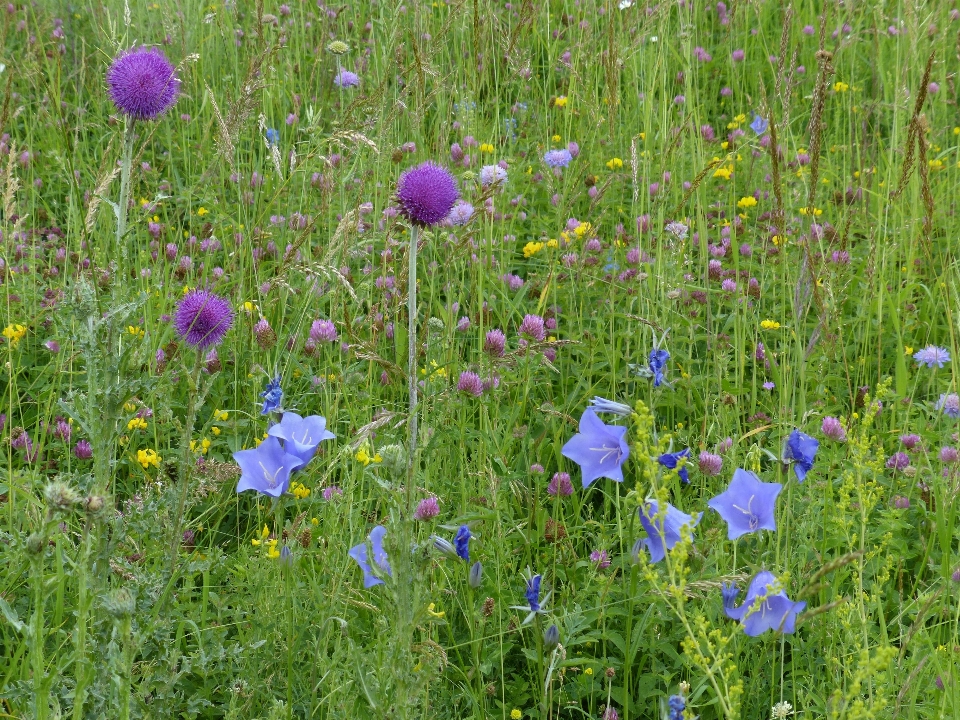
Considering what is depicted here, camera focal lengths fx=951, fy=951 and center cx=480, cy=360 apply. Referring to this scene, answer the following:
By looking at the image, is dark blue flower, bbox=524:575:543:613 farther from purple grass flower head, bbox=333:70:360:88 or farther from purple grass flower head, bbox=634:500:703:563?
purple grass flower head, bbox=333:70:360:88

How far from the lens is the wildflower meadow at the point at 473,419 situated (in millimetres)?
1613

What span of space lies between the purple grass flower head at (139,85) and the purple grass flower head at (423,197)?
838 mm

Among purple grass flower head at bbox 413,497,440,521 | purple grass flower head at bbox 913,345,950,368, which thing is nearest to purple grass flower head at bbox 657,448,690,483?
purple grass flower head at bbox 413,497,440,521

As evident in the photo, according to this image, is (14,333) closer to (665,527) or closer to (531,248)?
(531,248)

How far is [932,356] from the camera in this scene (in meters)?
2.82

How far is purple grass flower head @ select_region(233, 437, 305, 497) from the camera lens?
1702 mm

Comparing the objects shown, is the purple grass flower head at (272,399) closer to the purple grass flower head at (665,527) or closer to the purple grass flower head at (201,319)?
the purple grass flower head at (201,319)

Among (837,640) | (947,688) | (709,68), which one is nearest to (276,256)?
(837,640)

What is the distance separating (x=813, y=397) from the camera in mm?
2725

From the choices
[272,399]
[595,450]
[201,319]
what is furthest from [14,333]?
[595,450]

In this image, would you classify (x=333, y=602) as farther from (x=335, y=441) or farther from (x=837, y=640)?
(x=837, y=640)

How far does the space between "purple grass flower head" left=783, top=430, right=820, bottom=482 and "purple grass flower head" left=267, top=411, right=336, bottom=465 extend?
87 centimetres

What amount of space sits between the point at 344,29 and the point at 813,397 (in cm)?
279

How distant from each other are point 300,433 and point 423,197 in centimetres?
50
